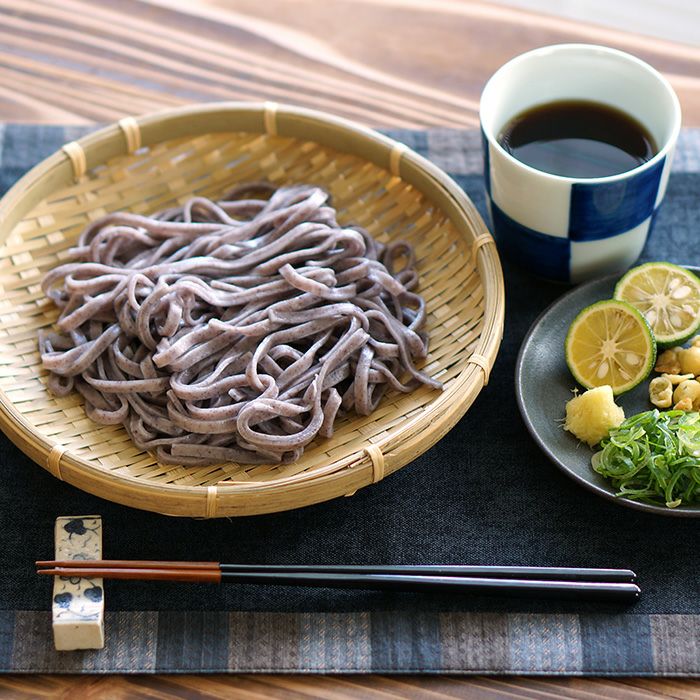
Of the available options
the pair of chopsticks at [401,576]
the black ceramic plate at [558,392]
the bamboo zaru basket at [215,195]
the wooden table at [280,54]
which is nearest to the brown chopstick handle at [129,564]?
the pair of chopsticks at [401,576]

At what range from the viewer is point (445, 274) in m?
2.42

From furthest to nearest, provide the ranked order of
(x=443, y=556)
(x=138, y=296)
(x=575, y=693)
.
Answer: (x=138, y=296)
(x=443, y=556)
(x=575, y=693)

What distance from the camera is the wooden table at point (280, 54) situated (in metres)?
2.98

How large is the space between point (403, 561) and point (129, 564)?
20.2 inches

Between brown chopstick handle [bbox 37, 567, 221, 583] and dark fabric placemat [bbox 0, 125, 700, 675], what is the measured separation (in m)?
0.07

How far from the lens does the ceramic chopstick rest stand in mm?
2004

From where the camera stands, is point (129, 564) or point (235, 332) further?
point (235, 332)

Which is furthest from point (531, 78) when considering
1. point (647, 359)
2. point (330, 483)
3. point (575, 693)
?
point (575, 693)

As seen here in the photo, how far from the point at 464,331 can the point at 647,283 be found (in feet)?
1.30

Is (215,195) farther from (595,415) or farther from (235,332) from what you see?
(595,415)

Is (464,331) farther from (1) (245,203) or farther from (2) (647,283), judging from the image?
(1) (245,203)

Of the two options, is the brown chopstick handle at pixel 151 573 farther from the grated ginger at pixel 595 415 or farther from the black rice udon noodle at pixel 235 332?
the grated ginger at pixel 595 415

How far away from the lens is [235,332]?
2.21 meters

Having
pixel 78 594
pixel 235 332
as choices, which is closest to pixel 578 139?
pixel 235 332
